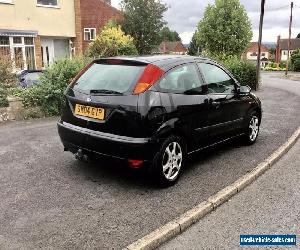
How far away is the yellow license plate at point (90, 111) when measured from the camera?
4.71m

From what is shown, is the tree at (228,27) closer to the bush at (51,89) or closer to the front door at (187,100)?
the bush at (51,89)

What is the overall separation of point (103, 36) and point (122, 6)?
13060 mm

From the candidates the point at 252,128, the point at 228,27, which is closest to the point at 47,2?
the point at 228,27

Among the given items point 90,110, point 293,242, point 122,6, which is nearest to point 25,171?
point 90,110

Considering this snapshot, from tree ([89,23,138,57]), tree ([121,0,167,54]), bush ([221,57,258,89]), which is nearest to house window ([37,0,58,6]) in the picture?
tree ([89,23,138,57])

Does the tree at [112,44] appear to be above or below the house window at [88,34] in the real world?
below

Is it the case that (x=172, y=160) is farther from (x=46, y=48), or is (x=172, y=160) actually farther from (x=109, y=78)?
(x=46, y=48)

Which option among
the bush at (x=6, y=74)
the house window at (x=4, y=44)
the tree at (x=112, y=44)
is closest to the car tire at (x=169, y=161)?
the bush at (x=6, y=74)

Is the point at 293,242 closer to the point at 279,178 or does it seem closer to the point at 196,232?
the point at 196,232

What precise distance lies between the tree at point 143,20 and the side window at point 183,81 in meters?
33.3

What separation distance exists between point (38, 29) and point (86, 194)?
21.7 meters

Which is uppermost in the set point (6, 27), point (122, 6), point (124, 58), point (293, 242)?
point (122, 6)

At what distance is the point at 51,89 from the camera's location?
9.62 m

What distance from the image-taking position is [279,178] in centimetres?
549
